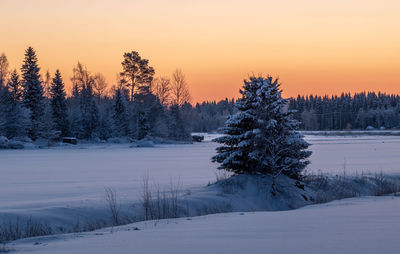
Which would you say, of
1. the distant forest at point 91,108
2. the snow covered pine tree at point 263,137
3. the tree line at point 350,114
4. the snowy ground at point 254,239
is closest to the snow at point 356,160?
the snow covered pine tree at point 263,137

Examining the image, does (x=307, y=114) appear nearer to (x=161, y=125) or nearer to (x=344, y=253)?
(x=161, y=125)

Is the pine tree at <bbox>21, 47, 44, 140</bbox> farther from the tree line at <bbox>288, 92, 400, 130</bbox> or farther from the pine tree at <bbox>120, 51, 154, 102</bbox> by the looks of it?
the tree line at <bbox>288, 92, 400, 130</bbox>

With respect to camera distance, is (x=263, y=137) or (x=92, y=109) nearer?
(x=263, y=137)

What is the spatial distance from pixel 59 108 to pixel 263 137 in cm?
5157

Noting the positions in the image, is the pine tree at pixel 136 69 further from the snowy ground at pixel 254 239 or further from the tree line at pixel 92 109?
the snowy ground at pixel 254 239

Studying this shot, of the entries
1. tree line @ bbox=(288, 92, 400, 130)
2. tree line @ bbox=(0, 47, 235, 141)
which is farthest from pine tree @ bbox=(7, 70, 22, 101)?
tree line @ bbox=(288, 92, 400, 130)

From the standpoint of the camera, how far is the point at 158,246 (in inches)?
230

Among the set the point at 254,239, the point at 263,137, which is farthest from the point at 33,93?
the point at 254,239

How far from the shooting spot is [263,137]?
57.8ft

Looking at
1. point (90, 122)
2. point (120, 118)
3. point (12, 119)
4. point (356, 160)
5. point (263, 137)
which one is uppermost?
point (120, 118)

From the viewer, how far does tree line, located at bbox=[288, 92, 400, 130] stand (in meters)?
159

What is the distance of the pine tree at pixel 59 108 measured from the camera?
207 ft

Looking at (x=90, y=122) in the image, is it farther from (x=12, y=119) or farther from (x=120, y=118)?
(x=12, y=119)

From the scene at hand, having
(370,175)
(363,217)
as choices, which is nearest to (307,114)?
(370,175)
